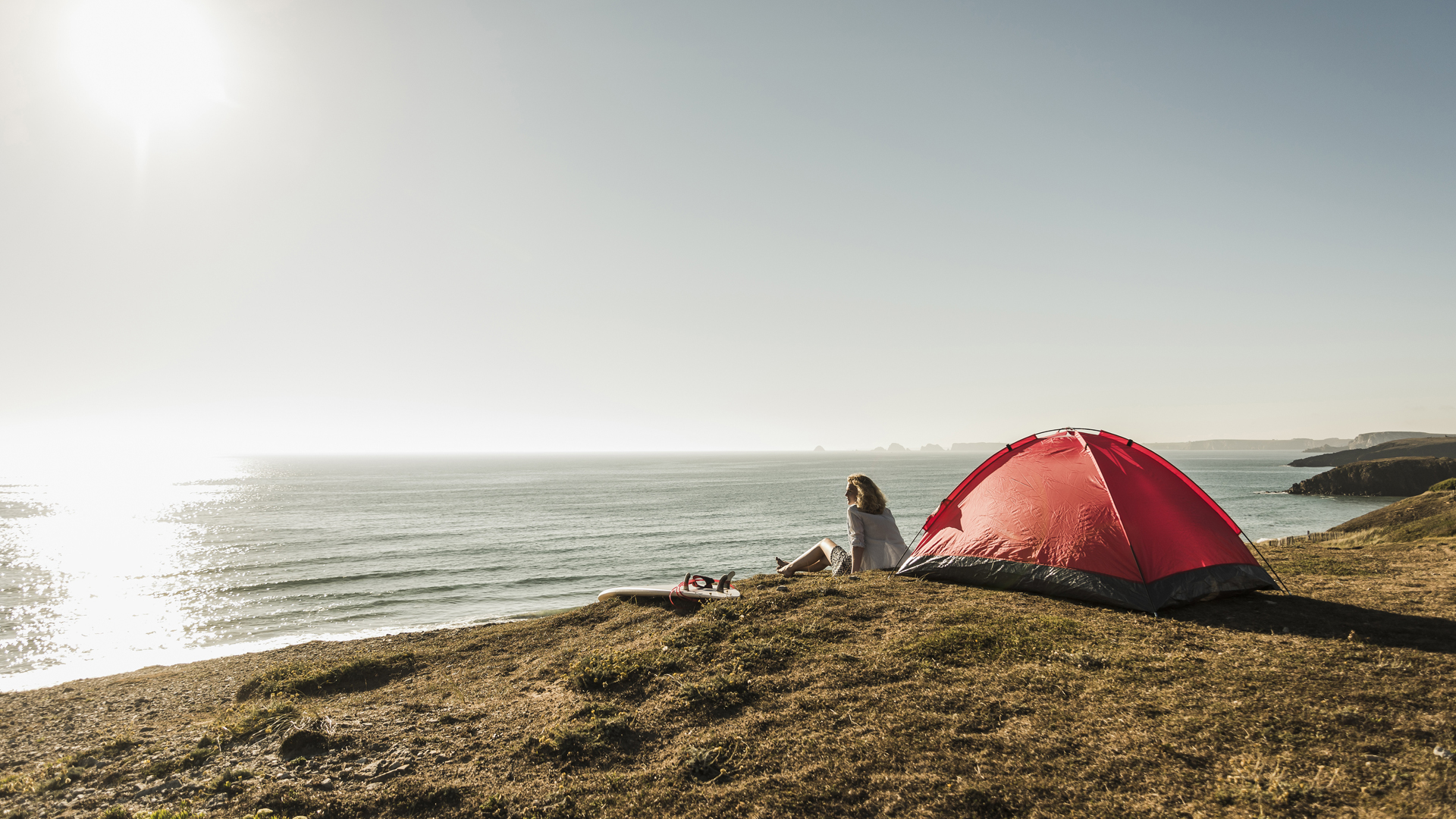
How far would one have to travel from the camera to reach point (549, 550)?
36812 mm

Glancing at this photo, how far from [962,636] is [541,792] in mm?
4892

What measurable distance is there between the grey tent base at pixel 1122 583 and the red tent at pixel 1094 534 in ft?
0.04

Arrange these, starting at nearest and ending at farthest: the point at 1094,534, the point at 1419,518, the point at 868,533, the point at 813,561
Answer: the point at 1094,534 → the point at 868,533 → the point at 813,561 → the point at 1419,518

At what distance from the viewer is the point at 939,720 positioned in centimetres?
511

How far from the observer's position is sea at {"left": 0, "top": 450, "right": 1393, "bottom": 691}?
2192 cm

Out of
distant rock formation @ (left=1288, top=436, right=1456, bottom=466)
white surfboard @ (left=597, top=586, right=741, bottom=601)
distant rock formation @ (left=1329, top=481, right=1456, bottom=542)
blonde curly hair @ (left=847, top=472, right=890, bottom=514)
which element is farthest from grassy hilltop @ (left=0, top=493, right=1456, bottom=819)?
distant rock formation @ (left=1288, top=436, right=1456, bottom=466)

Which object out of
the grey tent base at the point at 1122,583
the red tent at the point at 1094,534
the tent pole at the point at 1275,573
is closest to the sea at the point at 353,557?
the red tent at the point at 1094,534

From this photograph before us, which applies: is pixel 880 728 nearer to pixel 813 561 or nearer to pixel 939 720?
pixel 939 720

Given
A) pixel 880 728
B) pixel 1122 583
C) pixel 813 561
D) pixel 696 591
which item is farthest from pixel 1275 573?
pixel 696 591

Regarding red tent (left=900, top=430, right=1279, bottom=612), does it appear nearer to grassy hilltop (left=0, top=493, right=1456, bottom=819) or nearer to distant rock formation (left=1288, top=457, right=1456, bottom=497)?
grassy hilltop (left=0, top=493, right=1456, bottom=819)

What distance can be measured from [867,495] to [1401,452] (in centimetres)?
15546

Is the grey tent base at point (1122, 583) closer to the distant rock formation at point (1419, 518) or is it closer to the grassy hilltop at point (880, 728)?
the grassy hilltop at point (880, 728)

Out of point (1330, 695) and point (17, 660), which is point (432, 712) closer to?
point (1330, 695)

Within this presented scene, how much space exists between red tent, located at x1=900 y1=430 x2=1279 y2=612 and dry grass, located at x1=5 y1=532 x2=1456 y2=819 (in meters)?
0.41
